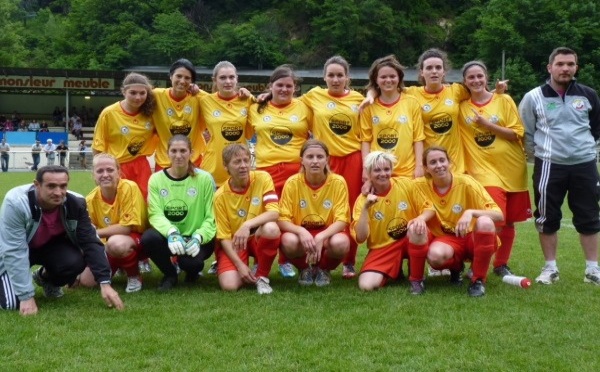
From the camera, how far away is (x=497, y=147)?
5.95 metres

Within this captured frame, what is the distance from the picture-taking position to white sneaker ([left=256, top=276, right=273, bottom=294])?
17.2 ft

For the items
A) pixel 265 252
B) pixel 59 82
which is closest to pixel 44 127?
pixel 59 82

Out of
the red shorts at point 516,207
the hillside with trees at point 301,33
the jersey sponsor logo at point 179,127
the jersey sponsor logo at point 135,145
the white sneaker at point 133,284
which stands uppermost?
the hillside with trees at point 301,33

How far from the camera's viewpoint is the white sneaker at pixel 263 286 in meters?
5.24

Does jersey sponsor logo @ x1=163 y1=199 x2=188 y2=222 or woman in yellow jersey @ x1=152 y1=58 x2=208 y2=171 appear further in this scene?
woman in yellow jersey @ x1=152 y1=58 x2=208 y2=171

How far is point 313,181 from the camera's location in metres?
5.58

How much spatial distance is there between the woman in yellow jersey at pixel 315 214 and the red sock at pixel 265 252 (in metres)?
0.10

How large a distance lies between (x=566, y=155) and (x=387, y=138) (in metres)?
1.42

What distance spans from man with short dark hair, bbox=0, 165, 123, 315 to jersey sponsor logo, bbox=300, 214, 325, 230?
1.58 meters

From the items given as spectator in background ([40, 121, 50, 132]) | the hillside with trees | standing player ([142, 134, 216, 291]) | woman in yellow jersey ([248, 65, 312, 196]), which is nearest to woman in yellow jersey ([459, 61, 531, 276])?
woman in yellow jersey ([248, 65, 312, 196])

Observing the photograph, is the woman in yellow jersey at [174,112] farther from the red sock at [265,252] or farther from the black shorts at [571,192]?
the black shorts at [571,192]

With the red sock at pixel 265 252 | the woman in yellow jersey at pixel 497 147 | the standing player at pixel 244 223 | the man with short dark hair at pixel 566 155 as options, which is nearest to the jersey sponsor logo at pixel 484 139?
the woman in yellow jersey at pixel 497 147

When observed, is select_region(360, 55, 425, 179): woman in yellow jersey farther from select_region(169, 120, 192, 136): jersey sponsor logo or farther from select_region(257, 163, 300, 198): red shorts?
select_region(169, 120, 192, 136): jersey sponsor logo

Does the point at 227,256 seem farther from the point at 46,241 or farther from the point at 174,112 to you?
the point at 174,112
